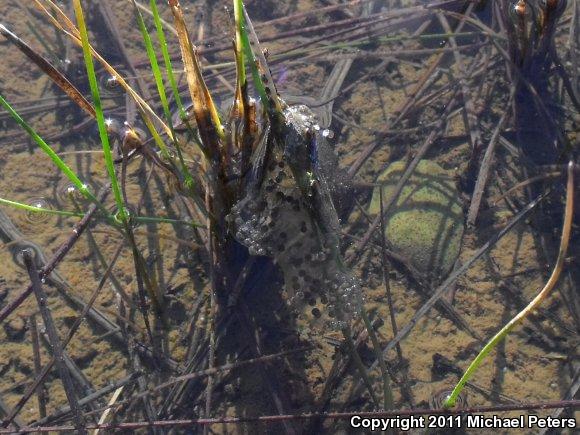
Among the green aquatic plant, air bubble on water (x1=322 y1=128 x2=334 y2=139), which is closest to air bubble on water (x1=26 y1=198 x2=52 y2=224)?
air bubble on water (x1=322 y1=128 x2=334 y2=139)

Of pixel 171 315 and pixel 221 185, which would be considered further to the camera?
pixel 171 315

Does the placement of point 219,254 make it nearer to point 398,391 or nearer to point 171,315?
point 171,315

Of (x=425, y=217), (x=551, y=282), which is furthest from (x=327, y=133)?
(x=551, y=282)

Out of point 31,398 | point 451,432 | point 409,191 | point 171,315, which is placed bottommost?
point 451,432

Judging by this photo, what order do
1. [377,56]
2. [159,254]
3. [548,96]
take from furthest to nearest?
[377,56]
[548,96]
[159,254]

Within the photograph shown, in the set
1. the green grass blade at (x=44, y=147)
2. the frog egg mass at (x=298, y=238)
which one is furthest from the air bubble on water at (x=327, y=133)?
the green grass blade at (x=44, y=147)

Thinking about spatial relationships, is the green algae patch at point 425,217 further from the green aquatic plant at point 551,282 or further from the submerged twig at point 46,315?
the submerged twig at point 46,315

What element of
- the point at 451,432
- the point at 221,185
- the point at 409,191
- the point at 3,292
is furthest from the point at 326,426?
the point at 3,292
